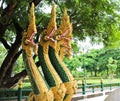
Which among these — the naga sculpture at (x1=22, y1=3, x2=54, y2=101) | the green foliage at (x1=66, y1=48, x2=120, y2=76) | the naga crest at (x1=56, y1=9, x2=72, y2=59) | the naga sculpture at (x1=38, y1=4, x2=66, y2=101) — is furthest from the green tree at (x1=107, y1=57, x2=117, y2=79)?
the naga sculpture at (x1=22, y1=3, x2=54, y2=101)

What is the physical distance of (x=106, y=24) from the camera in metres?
12.1

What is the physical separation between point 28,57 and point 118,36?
8.30 metres

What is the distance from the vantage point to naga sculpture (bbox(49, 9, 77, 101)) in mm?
5160

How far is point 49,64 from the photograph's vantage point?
197 inches

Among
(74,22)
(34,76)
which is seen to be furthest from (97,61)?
(34,76)

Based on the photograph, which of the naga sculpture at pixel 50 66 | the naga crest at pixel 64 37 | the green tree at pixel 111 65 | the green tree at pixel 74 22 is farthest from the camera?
the green tree at pixel 111 65

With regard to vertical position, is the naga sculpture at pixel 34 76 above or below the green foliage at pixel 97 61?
above

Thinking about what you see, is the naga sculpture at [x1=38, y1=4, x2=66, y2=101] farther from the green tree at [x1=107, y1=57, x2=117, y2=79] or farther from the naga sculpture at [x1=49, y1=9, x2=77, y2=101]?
the green tree at [x1=107, y1=57, x2=117, y2=79]

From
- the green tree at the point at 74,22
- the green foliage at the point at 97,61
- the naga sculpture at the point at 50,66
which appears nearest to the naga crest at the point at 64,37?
the naga sculpture at the point at 50,66

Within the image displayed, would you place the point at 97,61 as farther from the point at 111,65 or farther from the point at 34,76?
the point at 34,76

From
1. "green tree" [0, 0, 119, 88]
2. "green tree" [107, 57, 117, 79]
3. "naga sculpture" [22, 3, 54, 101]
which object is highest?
"green tree" [0, 0, 119, 88]

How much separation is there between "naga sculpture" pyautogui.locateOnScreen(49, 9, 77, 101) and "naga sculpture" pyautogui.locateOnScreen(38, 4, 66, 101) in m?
0.15

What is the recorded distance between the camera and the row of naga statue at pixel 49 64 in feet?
15.3

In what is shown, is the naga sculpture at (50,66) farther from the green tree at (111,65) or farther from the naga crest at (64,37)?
the green tree at (111,65)
